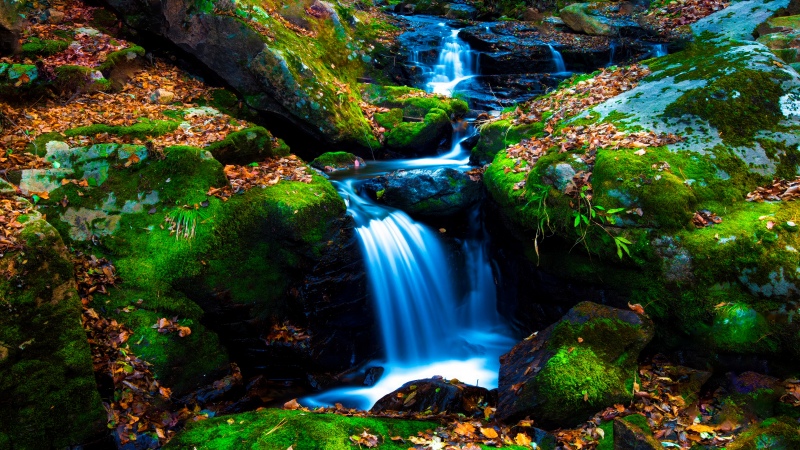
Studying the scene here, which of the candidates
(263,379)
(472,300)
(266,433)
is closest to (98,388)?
(263,379)

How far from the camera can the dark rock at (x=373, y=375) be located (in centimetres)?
635

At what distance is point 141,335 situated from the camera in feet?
16.5

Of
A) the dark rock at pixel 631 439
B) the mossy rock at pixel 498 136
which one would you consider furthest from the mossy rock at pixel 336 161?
the dark rock at pixel 631 439

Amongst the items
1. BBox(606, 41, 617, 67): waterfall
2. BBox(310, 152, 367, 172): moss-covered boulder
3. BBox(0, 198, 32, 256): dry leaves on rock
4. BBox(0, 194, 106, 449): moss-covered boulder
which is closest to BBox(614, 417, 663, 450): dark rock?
BBox(0, 194, 106, 449): moss-covered boulder

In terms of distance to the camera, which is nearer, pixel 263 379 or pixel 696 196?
pixel 696 196

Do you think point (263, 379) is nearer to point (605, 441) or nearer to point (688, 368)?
point (605, 441)

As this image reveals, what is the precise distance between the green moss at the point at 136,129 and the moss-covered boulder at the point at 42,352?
2439mm

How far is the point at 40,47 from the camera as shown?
8164 mm

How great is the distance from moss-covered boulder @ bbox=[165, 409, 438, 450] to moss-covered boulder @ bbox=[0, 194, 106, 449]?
1.39 m

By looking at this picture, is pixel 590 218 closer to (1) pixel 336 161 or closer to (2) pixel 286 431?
(2) pixel 286 431

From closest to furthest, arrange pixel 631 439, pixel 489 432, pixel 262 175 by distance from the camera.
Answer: pixel 631 439
pixel 489 432
pixel 262 175

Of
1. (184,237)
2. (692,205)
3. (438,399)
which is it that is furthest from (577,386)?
(184,237)

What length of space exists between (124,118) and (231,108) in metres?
2.37

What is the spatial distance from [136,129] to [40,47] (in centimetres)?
309
